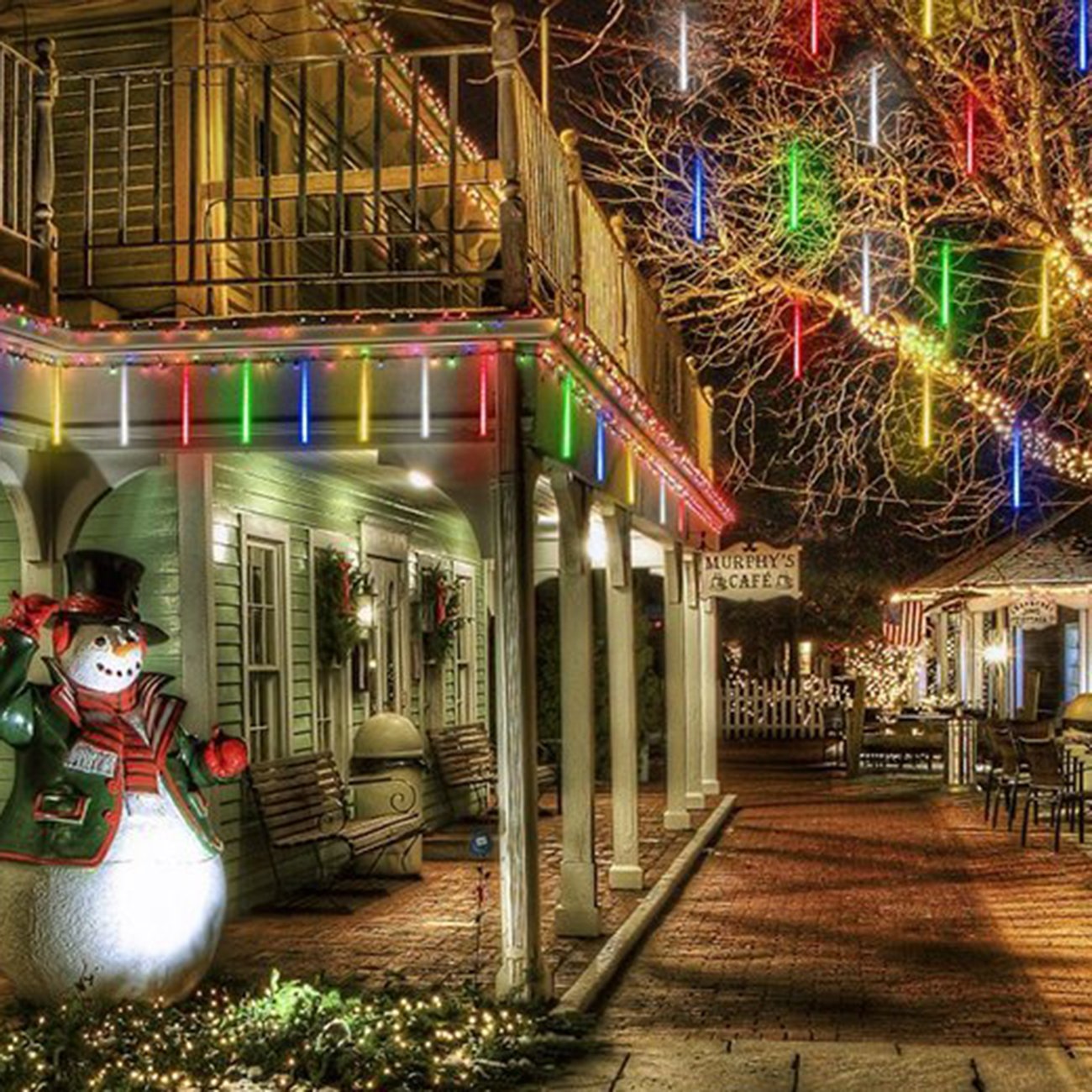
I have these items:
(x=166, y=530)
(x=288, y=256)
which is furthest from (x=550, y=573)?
(x=166, y=530)

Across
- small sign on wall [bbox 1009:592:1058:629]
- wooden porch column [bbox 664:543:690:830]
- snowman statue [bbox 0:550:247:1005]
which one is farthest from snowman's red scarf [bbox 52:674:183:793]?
small sign on wall [bbox 1009:592:1058:629]

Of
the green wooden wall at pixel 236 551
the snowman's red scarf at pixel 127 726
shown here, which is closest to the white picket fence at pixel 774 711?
the green wooden wall at pixel 236 551

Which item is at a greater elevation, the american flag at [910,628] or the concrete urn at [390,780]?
the american flag at [910,628]

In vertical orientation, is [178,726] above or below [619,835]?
above

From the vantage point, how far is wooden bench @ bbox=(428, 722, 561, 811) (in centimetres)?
1744

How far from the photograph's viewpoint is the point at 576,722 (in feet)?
35.6

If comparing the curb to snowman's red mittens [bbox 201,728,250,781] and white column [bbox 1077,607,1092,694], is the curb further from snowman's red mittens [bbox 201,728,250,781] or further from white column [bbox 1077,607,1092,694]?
white column [bbox 1077,607,1092,694]

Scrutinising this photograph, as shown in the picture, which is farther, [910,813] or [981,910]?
[910,813]

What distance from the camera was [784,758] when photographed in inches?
1115

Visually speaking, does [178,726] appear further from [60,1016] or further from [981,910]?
[981,910]

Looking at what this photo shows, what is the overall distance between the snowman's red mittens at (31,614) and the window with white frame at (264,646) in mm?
4461

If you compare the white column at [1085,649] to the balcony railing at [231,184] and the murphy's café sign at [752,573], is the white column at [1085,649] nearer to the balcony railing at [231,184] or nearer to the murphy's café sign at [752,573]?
the murphy's café sign at [752,573]

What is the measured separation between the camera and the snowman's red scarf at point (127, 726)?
803cm

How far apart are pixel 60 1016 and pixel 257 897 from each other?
484 centimetres
